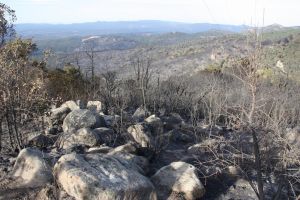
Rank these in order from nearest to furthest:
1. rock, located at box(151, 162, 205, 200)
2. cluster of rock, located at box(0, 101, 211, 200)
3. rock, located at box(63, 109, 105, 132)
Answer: cluster of rock, located at box(0, 101, 211, 200), rock, located at box(151, 162, 205, 200), rock, located at box(63, 109, 105, 132)

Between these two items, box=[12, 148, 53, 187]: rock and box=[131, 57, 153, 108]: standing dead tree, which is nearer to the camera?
box=[12, 148, 53, 187]: rock

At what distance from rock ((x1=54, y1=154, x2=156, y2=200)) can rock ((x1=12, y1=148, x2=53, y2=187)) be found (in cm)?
50

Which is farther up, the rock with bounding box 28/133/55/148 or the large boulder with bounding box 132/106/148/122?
the rock with bounding box 28/133/55/148

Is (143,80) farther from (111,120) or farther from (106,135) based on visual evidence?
(106,135)

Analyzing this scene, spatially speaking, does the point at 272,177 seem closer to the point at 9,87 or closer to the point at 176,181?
the point at 176,181

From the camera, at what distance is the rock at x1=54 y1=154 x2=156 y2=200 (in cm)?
744

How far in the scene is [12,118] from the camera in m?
10.4

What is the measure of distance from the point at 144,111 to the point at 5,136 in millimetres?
4554

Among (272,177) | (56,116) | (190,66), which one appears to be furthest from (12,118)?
(190,66)

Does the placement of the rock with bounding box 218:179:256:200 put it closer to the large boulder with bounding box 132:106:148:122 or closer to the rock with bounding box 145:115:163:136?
the rock with bounding box 145:115:163:136

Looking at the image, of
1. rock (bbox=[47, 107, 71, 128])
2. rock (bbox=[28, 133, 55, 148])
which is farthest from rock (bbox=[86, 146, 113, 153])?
rock (bbox=[47, 107, 71, 128])

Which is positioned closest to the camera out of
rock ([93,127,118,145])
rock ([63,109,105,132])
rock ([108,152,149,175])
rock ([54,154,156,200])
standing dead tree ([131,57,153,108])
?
rock ([54,154,156,200])

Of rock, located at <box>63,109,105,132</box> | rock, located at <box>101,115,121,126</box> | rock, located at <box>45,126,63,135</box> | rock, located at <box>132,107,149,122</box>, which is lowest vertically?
rock, located at <box>132,107,149,122</box>

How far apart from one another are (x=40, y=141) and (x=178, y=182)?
354 centimetres
